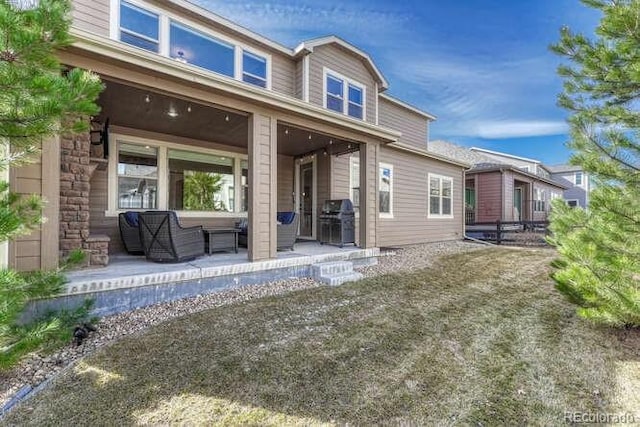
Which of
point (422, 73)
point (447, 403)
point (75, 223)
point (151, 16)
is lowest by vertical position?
point (447, 403)

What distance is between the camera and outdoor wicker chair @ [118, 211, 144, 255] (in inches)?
228

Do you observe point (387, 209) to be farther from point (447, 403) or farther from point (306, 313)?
point (447, 403)

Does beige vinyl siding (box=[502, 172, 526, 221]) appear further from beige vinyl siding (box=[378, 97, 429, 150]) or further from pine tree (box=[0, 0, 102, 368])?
pine tree (box=[0, 0, 102, 368])

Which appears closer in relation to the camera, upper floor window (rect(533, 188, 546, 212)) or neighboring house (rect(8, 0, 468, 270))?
neighboring house (rect(8, 0, 468, 270))

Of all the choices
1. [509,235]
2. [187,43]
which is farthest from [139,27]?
[509,235]

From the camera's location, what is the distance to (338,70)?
29.8ft

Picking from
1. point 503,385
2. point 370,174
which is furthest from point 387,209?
point 503,385

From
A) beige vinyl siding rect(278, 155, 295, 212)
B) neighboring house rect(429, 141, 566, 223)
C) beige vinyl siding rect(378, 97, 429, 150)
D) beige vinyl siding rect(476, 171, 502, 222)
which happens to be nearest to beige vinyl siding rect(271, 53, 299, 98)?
beige vinyl siding rect(278, 155, 295, 212)

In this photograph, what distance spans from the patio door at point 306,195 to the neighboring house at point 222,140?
4 centimetres

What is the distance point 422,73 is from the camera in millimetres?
13695

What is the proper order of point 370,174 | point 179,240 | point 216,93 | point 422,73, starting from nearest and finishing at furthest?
point 216,93 < point 179,240 < point 370,174 < point 422,73

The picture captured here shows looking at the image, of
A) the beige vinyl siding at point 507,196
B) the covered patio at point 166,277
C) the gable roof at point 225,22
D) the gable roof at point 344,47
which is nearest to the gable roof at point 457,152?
the beige vinyl siding at point 507,196

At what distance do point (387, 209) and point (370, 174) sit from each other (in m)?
2.77

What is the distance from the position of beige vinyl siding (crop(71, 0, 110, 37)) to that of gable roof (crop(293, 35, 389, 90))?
4.20 metres
